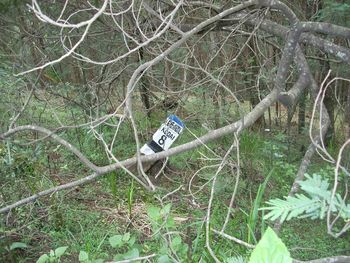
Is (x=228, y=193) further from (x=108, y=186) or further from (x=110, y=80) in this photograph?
(x=110, y=80)

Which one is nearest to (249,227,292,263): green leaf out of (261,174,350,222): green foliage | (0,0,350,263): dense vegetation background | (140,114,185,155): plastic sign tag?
(261,174,350,222): green foliage

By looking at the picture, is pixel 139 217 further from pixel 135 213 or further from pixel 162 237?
pixel 162 237

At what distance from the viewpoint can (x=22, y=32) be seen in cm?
417

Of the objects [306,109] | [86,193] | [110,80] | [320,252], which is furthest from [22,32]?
[306,109]

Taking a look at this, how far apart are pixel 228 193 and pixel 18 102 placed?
7.21 feet

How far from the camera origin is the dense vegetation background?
95.8 inches

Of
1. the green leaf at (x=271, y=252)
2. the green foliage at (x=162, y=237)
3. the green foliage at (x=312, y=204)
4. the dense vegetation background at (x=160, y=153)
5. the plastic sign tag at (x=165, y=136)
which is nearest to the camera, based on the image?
the green leaf at (x=271, y=252)

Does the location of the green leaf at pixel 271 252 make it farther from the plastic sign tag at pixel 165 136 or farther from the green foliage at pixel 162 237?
the plastic sign tag at pixel 165 136

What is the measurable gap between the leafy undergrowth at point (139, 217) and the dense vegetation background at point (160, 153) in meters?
0.02

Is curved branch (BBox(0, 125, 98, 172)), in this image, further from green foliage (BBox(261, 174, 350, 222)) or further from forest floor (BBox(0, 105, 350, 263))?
green foliage (BBox(261, 174, 350, 222))

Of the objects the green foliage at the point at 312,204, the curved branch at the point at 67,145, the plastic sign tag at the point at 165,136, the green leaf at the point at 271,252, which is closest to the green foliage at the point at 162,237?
the curved branch at the point at 67,145

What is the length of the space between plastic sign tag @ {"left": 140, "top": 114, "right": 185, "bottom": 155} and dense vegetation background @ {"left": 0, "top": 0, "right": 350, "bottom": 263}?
0.49 feet

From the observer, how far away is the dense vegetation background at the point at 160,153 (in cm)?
243

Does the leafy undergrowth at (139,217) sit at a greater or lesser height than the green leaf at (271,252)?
lesser
